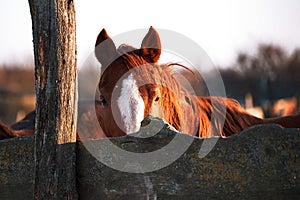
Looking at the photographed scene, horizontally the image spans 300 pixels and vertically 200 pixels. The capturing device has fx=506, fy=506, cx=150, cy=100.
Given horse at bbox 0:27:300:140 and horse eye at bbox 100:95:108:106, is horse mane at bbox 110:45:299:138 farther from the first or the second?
horse eye at bbox 100:95:108:106

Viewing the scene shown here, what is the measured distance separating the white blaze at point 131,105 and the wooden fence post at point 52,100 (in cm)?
87

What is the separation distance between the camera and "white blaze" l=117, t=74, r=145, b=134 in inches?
146

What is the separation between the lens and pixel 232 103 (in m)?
4.90

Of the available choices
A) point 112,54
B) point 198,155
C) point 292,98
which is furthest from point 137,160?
point 292,98

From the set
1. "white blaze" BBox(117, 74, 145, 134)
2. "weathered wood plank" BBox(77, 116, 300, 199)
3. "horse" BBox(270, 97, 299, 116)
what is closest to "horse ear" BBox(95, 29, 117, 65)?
"white blaze" BBox(117, 74, 145, 134)

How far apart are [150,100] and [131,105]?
8.2 inches

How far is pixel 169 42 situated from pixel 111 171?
7.07 ft

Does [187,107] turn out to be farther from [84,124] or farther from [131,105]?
[84,124]

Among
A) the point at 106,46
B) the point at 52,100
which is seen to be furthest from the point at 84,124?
the point at 52,100

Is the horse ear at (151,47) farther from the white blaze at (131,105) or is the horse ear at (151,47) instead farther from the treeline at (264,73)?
the treeline at (264,73)

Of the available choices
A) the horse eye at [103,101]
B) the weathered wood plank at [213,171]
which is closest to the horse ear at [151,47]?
the horse eye at [103,101]

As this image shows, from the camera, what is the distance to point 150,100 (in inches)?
156

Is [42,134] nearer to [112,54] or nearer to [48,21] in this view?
[48,21]

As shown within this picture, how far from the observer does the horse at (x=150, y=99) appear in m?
3.94
